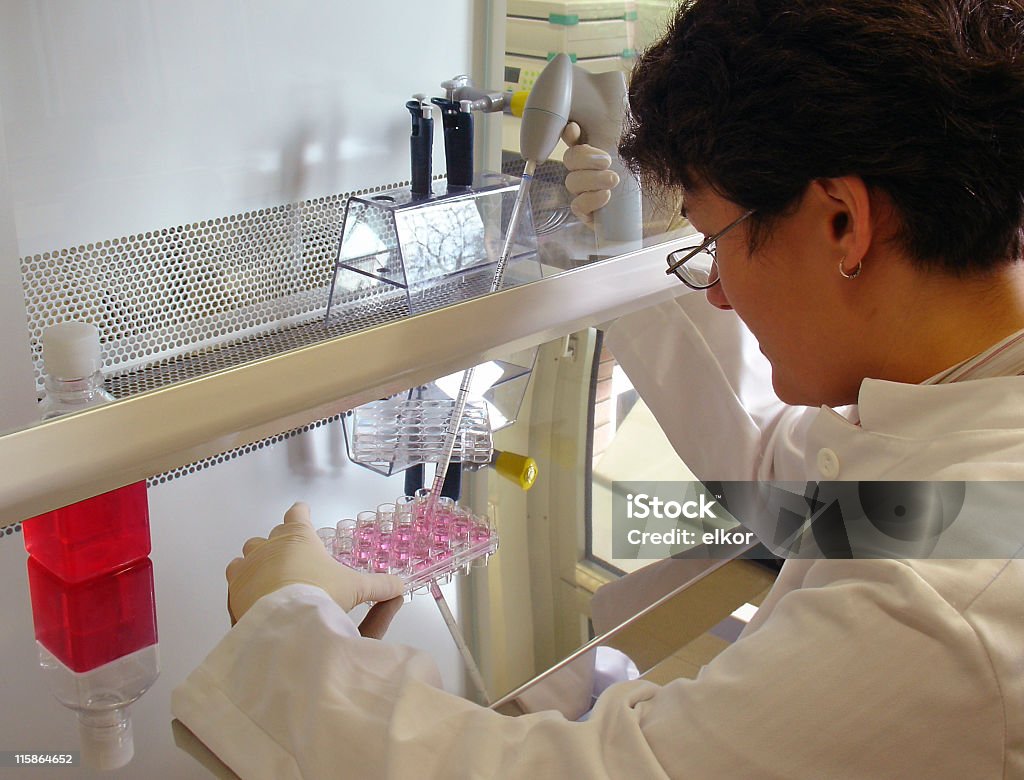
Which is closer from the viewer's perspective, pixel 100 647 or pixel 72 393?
pixel 72 393

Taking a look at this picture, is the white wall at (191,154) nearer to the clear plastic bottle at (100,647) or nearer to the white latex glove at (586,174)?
the clear plastic bottle at (100,647)

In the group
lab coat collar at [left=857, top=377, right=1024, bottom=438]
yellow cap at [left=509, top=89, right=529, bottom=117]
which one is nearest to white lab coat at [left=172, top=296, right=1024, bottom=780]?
lab coat collar at [left=857, top=377, right=1024, bottom=438]

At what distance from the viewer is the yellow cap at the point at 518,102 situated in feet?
3.45

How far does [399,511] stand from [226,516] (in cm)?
18

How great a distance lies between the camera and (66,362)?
2.36 feet

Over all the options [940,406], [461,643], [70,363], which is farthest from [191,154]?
[940,406]

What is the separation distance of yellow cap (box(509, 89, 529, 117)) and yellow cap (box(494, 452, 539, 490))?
1.32 feet

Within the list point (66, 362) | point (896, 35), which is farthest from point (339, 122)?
point (896, 35)

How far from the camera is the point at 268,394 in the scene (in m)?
0.70

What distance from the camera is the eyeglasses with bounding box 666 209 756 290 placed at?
79cm

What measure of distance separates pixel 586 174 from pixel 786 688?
2.10ft

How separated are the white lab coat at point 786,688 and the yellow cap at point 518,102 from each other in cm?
48

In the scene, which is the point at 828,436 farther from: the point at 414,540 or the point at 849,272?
the point at 414,540

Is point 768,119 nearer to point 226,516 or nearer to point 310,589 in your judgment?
point 310,589
